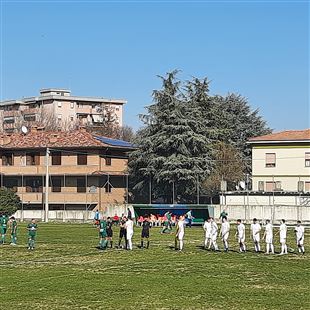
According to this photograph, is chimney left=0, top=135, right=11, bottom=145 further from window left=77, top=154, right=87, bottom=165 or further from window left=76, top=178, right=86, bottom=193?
window left=76, top=178, right=86, bottom=193

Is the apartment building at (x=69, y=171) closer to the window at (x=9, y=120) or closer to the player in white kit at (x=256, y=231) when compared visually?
the player in white kit at (x=256, y=231)

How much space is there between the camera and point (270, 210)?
6462cm

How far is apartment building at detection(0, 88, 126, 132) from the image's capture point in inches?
6073

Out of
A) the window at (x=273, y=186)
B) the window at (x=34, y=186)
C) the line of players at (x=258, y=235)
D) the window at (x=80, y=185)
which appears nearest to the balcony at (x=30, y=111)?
the window at (x=34, y=186)

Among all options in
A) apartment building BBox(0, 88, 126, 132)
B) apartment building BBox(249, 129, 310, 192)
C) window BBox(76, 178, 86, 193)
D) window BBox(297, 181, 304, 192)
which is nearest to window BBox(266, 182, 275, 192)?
apartment building BBox(249, 129, 310, 192)

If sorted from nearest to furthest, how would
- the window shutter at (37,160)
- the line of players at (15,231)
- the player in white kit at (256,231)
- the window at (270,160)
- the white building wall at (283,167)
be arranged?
the player in white kit at (256,231), the line of players at (15,231), the white building wall at (283,167), the window at (270,160), the window shutter at (37,160)

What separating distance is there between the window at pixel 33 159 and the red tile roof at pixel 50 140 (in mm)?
1086

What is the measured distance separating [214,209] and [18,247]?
2789 centimetres

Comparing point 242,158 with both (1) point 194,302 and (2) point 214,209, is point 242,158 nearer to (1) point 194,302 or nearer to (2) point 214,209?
(2) point 214,209

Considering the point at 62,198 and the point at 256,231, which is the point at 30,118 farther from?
the point at 256,231

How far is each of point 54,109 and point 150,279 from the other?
435 ft

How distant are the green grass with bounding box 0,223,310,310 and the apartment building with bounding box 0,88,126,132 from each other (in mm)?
114549

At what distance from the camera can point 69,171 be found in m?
84.5

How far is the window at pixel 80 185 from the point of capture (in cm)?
8350
